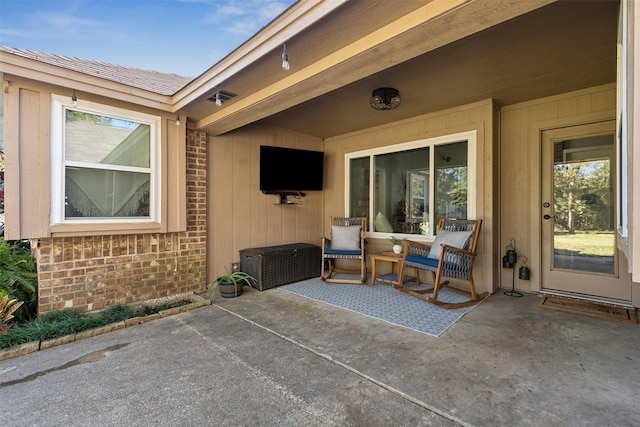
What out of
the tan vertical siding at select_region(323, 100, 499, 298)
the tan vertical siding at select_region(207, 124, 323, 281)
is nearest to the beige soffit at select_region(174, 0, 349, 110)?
the tan vertical siding at select_region(207, 124, 323, 281)

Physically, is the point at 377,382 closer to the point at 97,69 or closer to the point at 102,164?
the point at 102,164

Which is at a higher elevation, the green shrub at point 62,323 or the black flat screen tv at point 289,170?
the black flat screen tv at point 289,170

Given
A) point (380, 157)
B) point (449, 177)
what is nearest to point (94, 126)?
point (380, 157)

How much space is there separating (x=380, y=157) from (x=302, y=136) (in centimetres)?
144

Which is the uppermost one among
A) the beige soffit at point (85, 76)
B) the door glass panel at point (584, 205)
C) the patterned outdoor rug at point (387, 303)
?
the beige soffit at point (85, 76)

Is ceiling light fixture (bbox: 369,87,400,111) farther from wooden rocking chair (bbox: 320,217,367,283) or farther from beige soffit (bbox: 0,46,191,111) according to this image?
beige soffit (bbox: 0,46,191,111)

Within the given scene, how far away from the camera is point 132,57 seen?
404 centimetres

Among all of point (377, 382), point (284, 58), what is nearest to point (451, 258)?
point (377, 382)

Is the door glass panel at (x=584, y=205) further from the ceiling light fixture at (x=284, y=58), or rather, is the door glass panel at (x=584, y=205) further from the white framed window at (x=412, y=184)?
the ceiling light fixture at (x=284, y=58)

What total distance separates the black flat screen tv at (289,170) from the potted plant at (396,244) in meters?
1.62

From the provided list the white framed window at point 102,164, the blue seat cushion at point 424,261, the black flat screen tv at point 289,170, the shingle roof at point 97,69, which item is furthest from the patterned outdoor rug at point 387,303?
the shingle roof at point 97,69

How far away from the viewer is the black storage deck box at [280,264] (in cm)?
390

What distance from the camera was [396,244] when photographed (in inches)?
168

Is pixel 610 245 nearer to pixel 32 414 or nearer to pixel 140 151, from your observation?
pixel 32 414
